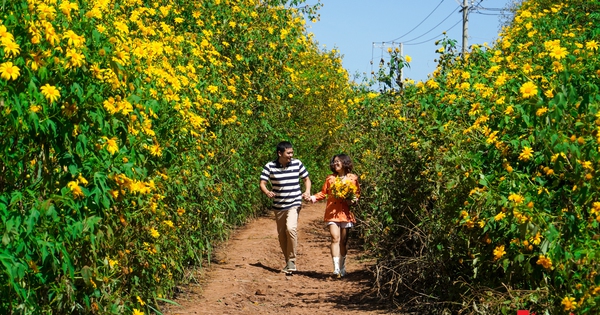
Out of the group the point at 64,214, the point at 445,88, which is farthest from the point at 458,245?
the point at 64,214

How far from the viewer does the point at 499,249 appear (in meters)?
4.45

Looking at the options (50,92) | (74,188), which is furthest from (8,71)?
(74,188)

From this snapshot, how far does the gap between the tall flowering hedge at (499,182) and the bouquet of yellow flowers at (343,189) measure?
0.95 feet

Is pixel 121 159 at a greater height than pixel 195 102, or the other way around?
pixel 195 102

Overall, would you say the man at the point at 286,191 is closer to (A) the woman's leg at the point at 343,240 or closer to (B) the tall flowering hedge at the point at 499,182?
(A) the woman's leg at the point at 343,240

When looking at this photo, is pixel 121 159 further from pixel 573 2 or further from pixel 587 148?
pixel 573 2

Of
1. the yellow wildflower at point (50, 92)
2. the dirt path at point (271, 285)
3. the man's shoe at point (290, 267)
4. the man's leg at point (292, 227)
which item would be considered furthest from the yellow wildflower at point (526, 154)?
the man's shoe at point (290, 267)

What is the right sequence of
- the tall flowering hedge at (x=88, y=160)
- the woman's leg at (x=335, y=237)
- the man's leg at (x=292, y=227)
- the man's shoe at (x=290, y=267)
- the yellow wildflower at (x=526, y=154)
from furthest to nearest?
the man's shoe at (x=290, y=267) < the man's leg at (x=292, y=227) < the woman's leg at (x=335, y=237) < the yellow wildflower at (x=526, y=154) < the tall flowering hedge at (x=88, y=160)

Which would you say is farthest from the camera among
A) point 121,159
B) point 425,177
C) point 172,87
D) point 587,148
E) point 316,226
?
point 316,226

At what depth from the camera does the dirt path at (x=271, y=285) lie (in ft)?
24.1

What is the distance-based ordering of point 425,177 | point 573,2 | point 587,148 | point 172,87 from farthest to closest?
point 573,2, point 425,177, point 172,87, point 587,148

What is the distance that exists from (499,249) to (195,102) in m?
3.60

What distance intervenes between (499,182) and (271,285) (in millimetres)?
4475

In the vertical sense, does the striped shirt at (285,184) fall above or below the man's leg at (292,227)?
above
